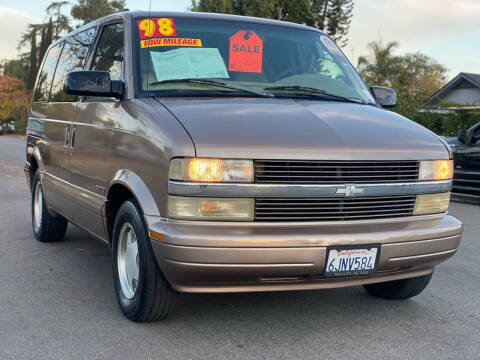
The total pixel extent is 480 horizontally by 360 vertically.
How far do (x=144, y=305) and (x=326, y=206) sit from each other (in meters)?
1.22

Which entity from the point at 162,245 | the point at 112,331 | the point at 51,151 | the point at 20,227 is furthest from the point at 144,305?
the point at 20,227

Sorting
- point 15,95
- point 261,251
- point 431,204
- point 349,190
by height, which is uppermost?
point 349,190

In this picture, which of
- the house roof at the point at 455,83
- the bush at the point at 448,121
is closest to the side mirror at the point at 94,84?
the bush at the point at 448,121

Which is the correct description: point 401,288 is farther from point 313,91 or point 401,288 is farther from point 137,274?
point 137,274

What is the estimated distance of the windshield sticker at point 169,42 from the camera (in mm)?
4508

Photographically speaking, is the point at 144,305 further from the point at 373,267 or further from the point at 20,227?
the point at 20,227

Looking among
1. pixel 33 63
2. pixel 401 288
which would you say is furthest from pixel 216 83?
pixel 33 63

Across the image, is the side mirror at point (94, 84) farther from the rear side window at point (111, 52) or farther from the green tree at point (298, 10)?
the green tree at point (298, 10)

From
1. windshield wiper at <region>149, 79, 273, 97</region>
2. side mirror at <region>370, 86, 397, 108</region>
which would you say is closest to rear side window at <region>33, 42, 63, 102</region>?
windshield wiper at <region>149, 79, 273, 97</region>

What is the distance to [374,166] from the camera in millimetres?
3674

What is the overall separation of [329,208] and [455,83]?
33948 millimetres

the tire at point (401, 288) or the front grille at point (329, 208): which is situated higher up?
the front grille at point (329, 208)

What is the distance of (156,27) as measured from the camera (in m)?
4.62

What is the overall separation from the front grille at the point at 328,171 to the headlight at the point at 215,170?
0.07m
